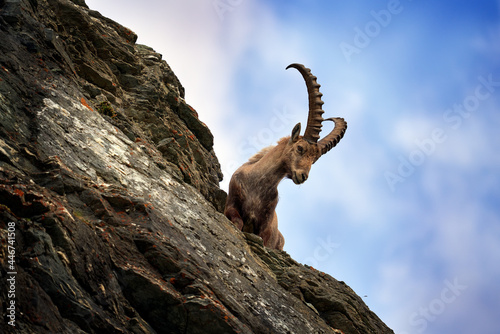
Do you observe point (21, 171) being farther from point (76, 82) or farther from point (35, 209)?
point (76, 82)

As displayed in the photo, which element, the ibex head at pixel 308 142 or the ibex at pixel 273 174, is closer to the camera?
the ibex at pixel 273 174

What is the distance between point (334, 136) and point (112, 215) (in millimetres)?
8709

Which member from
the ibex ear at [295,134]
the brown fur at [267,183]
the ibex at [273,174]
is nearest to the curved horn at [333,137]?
the ibex at [273,174]

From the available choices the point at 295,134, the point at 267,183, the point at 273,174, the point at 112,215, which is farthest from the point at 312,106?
the point at 112,215

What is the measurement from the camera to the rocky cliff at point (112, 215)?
3930 millimetres

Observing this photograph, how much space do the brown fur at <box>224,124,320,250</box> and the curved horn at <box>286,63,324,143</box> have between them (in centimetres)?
28

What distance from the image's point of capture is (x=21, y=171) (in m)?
4.61

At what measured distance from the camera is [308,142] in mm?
12375

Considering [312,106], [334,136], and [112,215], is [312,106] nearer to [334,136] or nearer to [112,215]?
[334,136]

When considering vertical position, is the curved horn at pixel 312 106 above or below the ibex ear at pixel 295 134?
above

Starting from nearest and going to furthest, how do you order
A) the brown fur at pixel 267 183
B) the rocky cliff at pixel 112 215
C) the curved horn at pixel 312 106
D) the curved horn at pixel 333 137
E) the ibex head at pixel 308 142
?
the rocky cliff at pixel 112 215 → the brown fur at pixel 267 183 → the ibex head at pixel 308 142 → the curved horn at pixel 312 106 → the curved horn at pixel 333 137

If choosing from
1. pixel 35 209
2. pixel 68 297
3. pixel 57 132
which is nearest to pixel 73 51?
pixel 57 132

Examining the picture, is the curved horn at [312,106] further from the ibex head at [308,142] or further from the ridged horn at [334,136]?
the ridged horn at [334,136]

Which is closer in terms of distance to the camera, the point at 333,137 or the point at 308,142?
the point at 308,142
